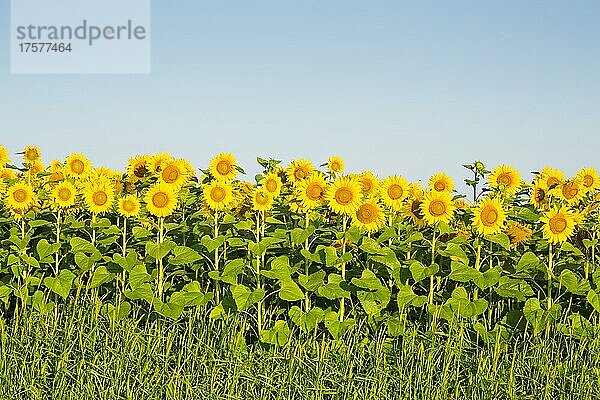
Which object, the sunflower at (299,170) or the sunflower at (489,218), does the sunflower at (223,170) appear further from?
the sunflower at (489,218)

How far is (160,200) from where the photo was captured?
5.30 m

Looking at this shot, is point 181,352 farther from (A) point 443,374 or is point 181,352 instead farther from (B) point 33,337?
(A) point 443,374

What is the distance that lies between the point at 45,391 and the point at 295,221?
7.05 feet

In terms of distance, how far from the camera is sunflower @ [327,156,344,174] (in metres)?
6.02

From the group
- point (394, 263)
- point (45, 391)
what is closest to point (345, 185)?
point (394, 263)

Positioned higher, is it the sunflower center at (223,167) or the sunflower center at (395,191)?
the sunflower center at (223,167)

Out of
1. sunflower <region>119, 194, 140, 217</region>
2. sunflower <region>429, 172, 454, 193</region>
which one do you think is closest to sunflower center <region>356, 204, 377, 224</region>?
sunflower <region>429, 172, 454, 193</region>

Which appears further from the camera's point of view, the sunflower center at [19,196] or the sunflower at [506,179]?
the sunflower center at [19,196]

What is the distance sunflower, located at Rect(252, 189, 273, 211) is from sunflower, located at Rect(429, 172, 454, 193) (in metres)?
1.04

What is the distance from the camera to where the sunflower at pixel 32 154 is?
6730 millimetres

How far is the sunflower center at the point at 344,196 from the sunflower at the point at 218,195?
727 mm

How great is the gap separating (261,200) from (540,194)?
6.13ft

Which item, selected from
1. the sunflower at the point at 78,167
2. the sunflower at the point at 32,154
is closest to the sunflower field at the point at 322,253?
the sunflower at the point at 78,167

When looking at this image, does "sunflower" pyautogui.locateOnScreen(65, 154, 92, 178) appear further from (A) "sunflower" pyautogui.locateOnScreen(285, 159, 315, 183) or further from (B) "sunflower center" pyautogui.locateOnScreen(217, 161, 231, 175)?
(A) "sunflower" pyautogui.locateOnScreen(285, 159, 315, 183)
